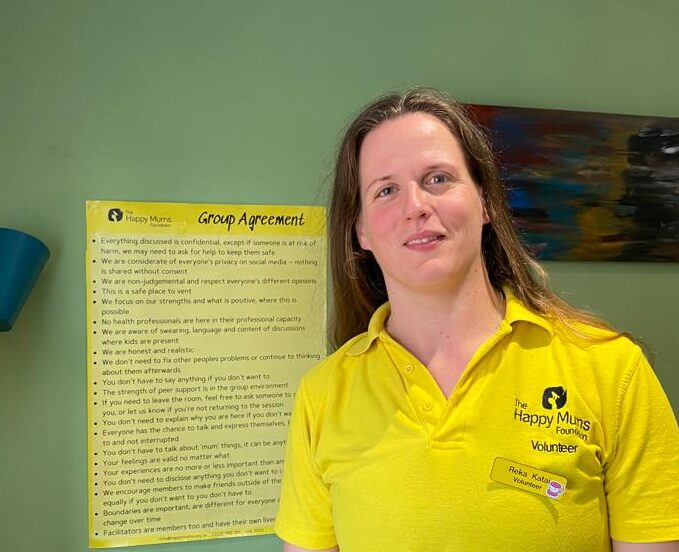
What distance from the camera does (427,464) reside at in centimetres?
92

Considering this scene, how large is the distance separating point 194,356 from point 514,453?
2.21 ft

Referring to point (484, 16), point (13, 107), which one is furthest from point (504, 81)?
point (13, 107)

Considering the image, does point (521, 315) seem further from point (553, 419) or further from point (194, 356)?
point (194, 356)

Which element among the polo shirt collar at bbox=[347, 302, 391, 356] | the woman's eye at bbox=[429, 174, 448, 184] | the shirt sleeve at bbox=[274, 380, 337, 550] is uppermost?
the woman's eye at bbox=[429, 174, 448, 184]

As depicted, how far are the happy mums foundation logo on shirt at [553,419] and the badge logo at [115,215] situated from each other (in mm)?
821

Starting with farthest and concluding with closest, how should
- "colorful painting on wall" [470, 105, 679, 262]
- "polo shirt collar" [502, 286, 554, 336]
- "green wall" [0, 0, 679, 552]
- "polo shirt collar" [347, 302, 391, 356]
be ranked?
"colorful painting on wall" [470, 105, 679, 262]
"green wall" [0, 0, 679, 552]
"polo shirt collar" [347, 302, 391, 356]
"polo shirt collar" [502, 286, 554, 336]

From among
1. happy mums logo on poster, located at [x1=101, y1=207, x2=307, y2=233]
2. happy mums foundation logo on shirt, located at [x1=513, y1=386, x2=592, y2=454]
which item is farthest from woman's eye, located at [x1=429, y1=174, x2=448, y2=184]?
happy mums logo on poster, located at [x1=101, y1=207, x2=307, y2=233]

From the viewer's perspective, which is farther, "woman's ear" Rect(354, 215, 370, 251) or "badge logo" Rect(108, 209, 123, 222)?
"badge logo" Rect(108, 209, 123, 222)

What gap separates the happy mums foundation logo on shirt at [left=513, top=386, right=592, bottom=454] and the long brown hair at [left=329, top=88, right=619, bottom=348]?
109mm

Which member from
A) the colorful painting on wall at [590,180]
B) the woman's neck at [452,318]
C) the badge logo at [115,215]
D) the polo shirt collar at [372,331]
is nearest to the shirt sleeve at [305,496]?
the polo shirt collar at [372,331]

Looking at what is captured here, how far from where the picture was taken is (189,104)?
132cm

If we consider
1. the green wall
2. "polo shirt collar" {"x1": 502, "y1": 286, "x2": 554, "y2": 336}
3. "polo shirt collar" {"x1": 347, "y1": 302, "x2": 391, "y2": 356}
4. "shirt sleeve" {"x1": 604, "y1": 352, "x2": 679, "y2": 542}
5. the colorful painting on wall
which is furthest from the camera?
the colorful painting on wall

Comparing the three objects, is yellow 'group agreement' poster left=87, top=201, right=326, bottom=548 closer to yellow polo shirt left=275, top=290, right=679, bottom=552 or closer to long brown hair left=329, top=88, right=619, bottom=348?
long brown hair left=329, top=88, right=619, bottom=348

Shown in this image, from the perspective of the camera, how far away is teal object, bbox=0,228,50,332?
3.72ft
